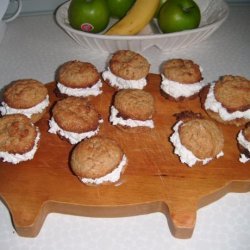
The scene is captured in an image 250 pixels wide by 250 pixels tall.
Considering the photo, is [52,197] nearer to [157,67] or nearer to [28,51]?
[157,67]

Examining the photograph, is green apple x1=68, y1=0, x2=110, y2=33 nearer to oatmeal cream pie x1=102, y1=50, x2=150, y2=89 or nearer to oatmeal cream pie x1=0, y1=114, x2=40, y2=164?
oatmeal cream pie x1=102, y1=50, x2=150, y2=89

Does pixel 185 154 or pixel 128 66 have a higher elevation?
pixel 128 66

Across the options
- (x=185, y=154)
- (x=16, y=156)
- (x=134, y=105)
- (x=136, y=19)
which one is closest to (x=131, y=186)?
(x=185, y=154)

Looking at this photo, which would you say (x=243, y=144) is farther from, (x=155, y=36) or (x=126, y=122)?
(x=155, y=36)

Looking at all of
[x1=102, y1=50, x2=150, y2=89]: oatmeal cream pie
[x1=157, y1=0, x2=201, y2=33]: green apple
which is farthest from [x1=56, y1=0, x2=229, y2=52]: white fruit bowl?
[x1=102, y1=50, x2=150, y2=89]: oatmeal cream pie

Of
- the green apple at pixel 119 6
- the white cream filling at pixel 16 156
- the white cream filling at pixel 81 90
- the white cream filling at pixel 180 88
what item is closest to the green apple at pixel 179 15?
the green apple at pixel 119 6
